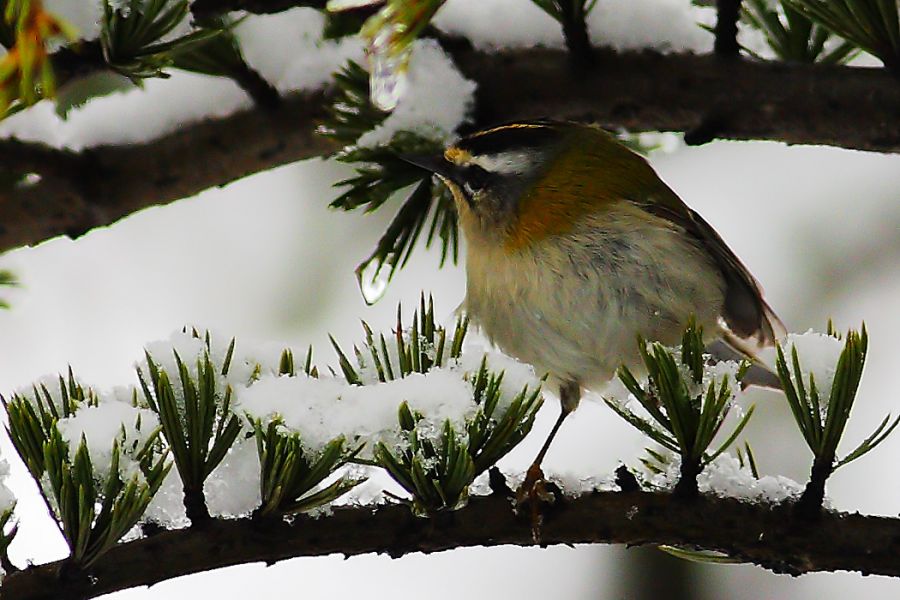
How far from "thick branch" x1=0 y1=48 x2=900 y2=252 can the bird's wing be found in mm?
659

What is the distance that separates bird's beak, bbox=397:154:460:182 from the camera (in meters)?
1.65

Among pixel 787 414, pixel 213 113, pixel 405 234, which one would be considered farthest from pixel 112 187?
pixel 787 414

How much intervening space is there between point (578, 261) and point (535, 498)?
2.90ft

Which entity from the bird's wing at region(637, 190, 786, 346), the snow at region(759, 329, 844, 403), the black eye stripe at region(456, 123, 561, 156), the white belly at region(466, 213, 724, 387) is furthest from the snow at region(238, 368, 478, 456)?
the bird's wing at region(637, 190, 786, 346)

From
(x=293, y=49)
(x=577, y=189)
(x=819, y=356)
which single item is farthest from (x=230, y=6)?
(x=577, y=189)

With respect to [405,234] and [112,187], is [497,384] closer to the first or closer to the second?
[405,234]

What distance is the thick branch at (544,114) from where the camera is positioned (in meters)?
1.44

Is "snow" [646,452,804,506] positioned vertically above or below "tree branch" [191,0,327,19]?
below

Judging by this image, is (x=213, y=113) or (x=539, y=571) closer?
(x=213, y=113)

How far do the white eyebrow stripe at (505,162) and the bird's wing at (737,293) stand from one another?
0.24 meters

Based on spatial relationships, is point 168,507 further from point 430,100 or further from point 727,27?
point 727,27

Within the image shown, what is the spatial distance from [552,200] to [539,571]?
5.45 feet

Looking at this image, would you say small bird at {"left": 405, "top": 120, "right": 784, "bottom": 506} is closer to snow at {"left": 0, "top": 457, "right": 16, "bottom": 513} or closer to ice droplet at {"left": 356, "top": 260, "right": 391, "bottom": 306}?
ice droplet at {"left": 356, "top": 260, "right": 391, "bottom": 306}

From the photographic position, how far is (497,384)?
1.15 metres
